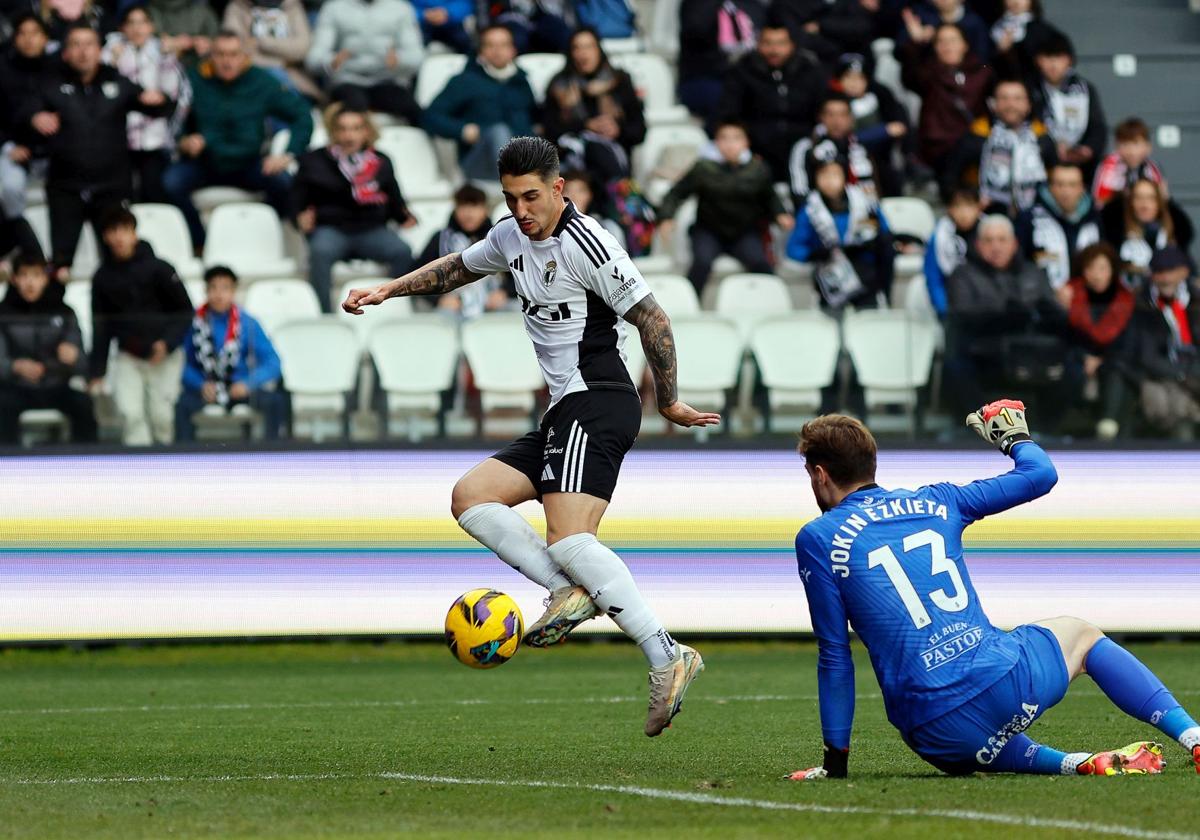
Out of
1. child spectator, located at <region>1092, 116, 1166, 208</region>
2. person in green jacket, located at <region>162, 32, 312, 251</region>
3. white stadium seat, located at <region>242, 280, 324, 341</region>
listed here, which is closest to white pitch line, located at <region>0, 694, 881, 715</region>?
white stadium seat, located at <region>242, 280, 324, 341</region>

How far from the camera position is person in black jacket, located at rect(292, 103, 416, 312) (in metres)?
15.0

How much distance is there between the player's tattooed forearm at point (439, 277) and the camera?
26.9ft

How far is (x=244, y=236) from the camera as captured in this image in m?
16.0

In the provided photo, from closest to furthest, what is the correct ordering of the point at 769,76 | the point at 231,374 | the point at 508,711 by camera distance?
the point at 508,711 < the point at 231,374 < the point at 769,76

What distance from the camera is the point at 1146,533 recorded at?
44.1 ft

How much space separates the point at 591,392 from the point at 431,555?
5851mm

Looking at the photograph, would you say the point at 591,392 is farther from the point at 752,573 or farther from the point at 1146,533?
the point at 1146,533

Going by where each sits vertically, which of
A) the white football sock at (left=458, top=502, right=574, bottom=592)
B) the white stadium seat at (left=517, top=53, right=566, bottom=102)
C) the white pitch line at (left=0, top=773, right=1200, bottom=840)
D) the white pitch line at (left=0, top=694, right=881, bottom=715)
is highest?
the white stadium seat at (left=517, top=53, right=566, bottom=102)

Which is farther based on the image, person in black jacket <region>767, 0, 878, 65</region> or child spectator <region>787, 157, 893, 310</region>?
person in black jacket <region>767, 0, 878, 65</region>

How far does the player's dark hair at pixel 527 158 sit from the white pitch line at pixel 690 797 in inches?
91.6

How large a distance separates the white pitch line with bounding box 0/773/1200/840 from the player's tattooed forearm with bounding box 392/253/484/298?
84.4 inches

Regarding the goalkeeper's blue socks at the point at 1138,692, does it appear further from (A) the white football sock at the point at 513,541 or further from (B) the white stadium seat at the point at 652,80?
(B) the white stadium seat at the point at 652,80

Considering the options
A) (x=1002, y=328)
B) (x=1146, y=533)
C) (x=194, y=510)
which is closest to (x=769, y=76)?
(x=1002, y=328)

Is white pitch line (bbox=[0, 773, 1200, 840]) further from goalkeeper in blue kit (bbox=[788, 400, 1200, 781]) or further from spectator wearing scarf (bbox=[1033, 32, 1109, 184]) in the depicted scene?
spectator wearing scarf (bbox=[1033, 32, 1109, 184])
